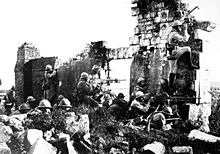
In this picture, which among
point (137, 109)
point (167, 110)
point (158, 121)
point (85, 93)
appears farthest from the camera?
point (85, 93)

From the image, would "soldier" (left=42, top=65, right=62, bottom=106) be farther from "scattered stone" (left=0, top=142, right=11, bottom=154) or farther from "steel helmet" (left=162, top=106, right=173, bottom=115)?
"scattered stone" (left=0, top=142, right=11, bottom=154)

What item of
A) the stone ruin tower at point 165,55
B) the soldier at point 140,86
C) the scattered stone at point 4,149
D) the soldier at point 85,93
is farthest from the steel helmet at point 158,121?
the scattered stone at point 4,149

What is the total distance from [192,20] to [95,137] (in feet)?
16.7

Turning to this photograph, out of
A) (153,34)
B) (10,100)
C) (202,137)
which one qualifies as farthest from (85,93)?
(10,100)

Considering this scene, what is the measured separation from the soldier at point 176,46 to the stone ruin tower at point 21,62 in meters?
6.99

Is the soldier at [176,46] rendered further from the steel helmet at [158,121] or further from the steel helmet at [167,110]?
the steel helmet at [158,121]

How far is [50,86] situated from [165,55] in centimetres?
496

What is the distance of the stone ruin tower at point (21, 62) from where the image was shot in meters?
14.7

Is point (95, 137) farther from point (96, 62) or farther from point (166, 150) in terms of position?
point (96, 62)

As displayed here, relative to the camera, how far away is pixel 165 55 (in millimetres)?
10766

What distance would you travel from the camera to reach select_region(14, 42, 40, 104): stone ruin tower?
48.1ft

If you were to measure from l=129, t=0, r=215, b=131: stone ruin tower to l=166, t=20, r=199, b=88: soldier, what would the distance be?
124 mm

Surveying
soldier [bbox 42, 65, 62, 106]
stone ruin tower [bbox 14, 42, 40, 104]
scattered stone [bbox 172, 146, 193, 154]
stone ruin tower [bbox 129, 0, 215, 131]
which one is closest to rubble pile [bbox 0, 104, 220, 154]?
scattered stone [bbox 172, 146, 193, 154]

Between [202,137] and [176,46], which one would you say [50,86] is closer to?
[176,46]
